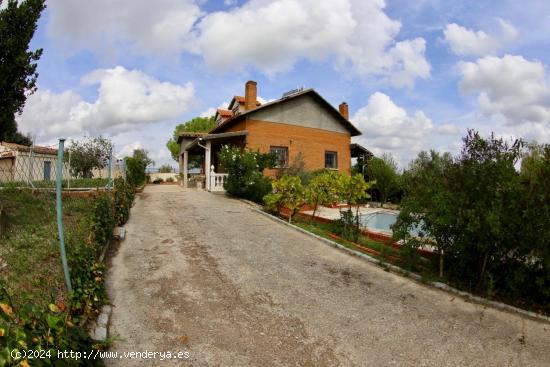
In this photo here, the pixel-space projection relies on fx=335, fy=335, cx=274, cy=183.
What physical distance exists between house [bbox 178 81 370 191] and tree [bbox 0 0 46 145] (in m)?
7.98

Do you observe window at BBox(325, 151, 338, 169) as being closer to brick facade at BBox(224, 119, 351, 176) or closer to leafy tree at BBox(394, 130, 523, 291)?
brick facade at BBox(224, 119, 351, 176)

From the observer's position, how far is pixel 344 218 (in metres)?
9.19

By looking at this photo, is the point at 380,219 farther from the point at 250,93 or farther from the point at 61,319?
the point at 61,319

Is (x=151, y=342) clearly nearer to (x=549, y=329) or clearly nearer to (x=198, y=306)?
(x=198, y=306)

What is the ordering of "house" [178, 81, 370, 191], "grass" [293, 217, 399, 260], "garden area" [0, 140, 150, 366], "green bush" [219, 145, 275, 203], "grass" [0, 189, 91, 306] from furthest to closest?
"house" [178, 81, 370, 191], "green bush" [219, 145, 275, 203], "grass" [293, 217, 399, 260], "grass" [0, 189, 91, 306], "garden area" [0, 140, 150, 366]

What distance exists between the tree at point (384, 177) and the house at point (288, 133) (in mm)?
3952

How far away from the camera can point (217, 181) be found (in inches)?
722

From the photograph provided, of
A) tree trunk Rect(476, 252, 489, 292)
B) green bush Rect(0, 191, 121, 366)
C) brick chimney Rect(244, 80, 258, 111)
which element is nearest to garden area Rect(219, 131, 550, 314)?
tree trunk Rect(476, 252, 489, 292)

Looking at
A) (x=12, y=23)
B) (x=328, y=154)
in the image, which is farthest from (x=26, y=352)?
(x=328, y=154)

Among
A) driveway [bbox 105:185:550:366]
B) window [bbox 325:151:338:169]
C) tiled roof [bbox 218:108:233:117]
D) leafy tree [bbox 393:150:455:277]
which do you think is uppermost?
tiled roof [bbox 218:108:233:117]

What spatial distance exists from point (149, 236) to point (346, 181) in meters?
5.32

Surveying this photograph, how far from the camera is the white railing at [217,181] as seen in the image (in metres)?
18.2

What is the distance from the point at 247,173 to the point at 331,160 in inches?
387

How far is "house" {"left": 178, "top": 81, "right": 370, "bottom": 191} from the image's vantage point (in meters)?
19.2
